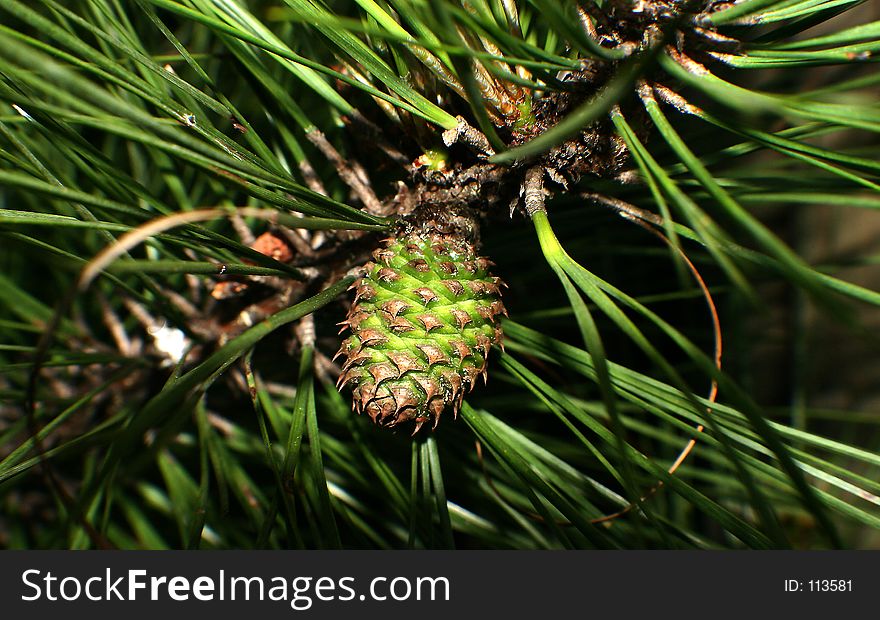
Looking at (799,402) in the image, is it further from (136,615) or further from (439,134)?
(136,615)

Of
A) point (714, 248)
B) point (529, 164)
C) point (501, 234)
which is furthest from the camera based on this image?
point (501, 234)

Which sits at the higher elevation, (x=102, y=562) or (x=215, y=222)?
(x=215, y=222)

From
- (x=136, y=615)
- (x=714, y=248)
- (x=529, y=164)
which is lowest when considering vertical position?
(x=136, y=615)

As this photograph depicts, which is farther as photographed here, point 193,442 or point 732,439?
point 193,442

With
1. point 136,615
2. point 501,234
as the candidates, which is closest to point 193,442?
point 136,615

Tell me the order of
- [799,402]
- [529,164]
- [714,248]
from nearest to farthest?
1. [714,248]
2. [529,164]
3. [799,402]
